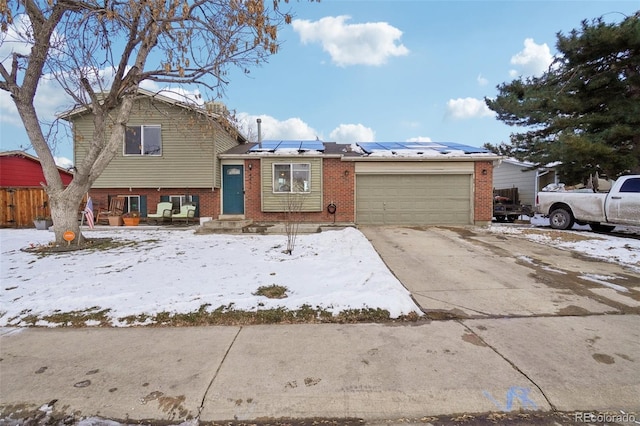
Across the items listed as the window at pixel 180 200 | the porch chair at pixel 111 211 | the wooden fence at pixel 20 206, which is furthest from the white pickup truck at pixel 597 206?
the wooden fence at pixel 20 206

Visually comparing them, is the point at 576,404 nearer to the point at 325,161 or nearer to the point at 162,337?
the point at 162,337

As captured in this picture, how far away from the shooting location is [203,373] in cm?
279

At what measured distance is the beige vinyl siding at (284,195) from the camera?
40.7 feet

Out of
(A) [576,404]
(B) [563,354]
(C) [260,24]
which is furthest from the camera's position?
(C) [260,24]

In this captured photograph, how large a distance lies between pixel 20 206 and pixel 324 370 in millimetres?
15465

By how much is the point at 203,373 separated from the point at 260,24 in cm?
622

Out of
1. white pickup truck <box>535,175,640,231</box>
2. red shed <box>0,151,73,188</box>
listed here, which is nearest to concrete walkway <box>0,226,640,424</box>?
white pickup truck <box>535,175,640,231</box>

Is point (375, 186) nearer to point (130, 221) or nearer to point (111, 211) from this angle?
point (130, 221)

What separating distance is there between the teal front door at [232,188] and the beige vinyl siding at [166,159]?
0.52 m

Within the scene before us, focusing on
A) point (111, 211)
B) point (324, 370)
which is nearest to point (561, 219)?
point (324, 370)

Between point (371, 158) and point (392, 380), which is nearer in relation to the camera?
point (392, 380)

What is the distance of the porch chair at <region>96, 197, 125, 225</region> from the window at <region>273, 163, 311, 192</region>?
641 cm

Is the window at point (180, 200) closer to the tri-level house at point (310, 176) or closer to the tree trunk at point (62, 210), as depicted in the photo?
the tri-level house at point (310, 176)

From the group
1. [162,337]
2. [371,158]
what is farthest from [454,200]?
[162,337]
